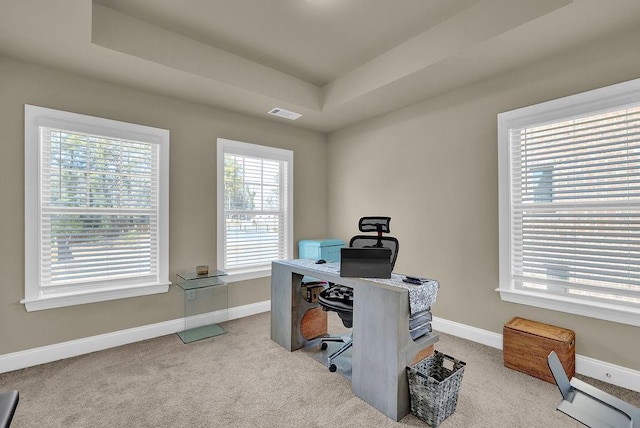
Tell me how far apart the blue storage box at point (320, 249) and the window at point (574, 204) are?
212 cm

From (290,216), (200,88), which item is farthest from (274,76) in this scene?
(290,216)

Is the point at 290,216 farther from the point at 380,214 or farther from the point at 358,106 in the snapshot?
the point at 358,106

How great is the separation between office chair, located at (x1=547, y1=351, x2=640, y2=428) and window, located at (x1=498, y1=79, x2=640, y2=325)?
1013 mm

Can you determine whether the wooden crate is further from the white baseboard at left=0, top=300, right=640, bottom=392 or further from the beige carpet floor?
the white baseboard at left=0, top=300, right=640, bottom=392

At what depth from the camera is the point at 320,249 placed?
13.9 feet

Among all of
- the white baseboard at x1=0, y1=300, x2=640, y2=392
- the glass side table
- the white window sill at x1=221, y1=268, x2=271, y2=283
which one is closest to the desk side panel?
the glass side table

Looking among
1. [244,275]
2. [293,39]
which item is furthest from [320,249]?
[293,39]

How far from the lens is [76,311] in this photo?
2.88m

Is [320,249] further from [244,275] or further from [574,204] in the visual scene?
[574,204]

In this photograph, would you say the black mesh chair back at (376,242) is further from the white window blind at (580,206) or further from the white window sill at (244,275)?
→ the white window sill at (244,275)

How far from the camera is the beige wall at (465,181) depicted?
242cm

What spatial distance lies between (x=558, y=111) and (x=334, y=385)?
9.49ft

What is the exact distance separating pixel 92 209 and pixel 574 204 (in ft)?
14.2

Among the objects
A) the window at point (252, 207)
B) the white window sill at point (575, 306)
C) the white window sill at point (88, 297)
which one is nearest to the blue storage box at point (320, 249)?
the window at point (252, 207)
